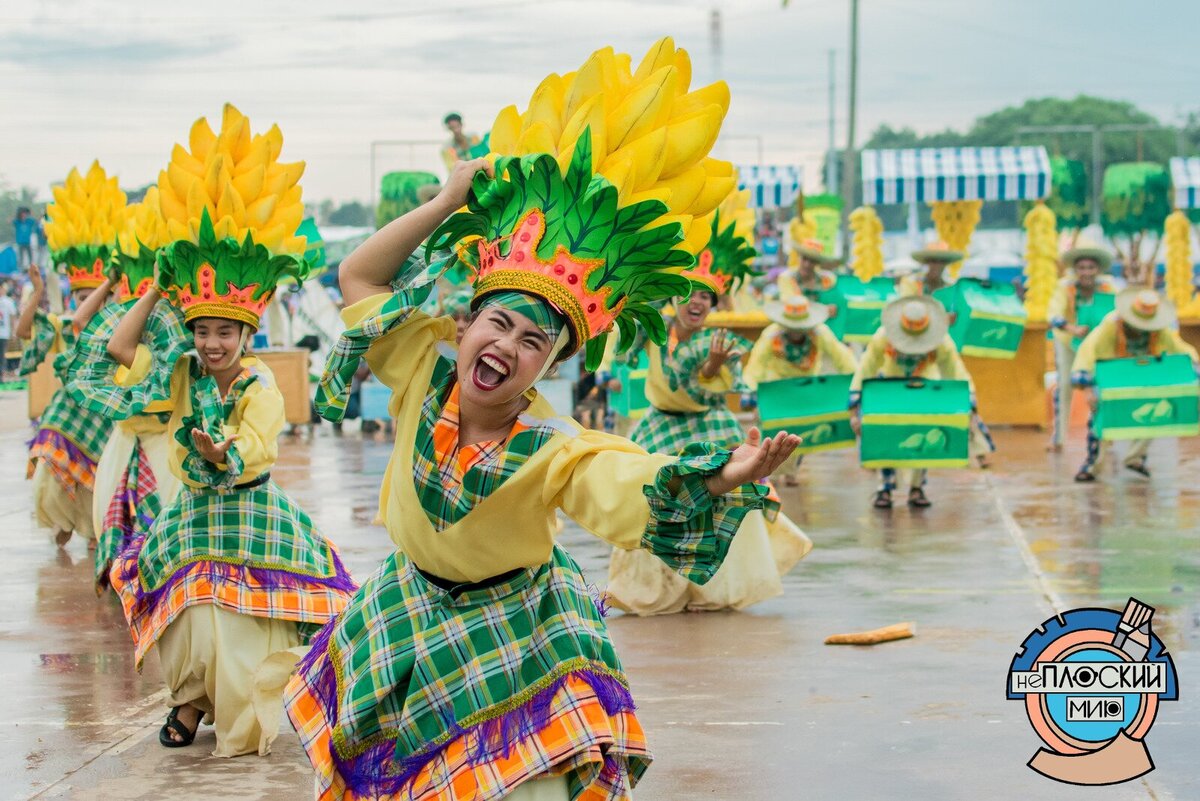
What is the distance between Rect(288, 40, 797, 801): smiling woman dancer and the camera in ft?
12.0

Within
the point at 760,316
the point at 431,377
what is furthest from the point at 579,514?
the point at 760,316

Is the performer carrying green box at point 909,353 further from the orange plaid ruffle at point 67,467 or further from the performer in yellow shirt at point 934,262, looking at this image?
the orange plaid ruffle at point 67,467

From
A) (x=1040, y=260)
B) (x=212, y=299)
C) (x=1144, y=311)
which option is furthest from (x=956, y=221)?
(x=212, y=299)

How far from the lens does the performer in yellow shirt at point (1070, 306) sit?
15312 mm

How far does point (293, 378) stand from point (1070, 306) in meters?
7.91

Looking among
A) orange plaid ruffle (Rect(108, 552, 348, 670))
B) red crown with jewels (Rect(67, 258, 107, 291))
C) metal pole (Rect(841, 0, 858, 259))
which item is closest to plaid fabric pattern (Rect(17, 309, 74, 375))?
red crown with jewels (Rect(67, 258, 107, 291))

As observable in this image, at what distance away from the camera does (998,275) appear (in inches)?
1383

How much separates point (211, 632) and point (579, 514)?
2.55 meters

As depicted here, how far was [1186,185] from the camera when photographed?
76.7ft

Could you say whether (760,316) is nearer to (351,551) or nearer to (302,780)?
(351,551)

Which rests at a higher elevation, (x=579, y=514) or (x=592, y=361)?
(x=592, y=361)

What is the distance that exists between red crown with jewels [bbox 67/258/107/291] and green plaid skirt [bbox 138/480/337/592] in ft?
16.9

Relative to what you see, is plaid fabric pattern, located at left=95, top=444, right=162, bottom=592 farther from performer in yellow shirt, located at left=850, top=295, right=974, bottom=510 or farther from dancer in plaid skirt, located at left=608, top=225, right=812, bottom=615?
performer in yellow shirt, located at left=850, top=295, right=974, bottom=510

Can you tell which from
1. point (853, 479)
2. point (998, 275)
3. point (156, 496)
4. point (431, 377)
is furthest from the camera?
point (998, 275)
